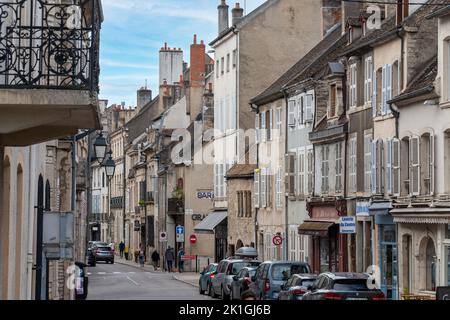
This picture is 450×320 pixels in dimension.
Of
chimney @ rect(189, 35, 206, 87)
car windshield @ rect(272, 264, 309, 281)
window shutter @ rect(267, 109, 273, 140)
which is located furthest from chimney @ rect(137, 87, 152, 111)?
car windshield @ rect(272, 264, 309, 281)

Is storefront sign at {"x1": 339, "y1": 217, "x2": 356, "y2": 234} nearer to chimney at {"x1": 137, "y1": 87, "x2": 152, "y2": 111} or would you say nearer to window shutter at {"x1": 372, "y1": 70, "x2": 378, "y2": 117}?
window shutter at {"x1": 372, "y1": 70, "x2": 378, "y2": 117}

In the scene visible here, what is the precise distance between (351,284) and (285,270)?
8.32 metres

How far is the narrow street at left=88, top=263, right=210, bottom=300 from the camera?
137 ft

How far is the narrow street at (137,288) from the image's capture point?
41688 millimetres

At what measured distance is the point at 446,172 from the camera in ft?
108

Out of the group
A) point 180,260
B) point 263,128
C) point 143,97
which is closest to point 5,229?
point 263,128

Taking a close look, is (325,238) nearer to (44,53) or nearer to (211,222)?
(211,222)

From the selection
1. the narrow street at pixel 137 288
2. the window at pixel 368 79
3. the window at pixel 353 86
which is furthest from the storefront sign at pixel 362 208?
the narrow street at pixel 137 288

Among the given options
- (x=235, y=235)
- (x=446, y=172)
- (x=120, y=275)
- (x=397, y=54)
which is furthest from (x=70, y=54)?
(x=120, y=275)

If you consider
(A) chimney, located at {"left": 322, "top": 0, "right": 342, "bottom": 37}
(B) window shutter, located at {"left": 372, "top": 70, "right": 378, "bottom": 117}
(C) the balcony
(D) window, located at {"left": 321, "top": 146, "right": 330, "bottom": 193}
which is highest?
(A) chimney, located at {"left": 322, "top": 0, "right": 342, "bottom": 37}

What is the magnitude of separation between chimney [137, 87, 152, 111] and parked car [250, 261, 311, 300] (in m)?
75.4

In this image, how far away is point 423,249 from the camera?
3500cm
